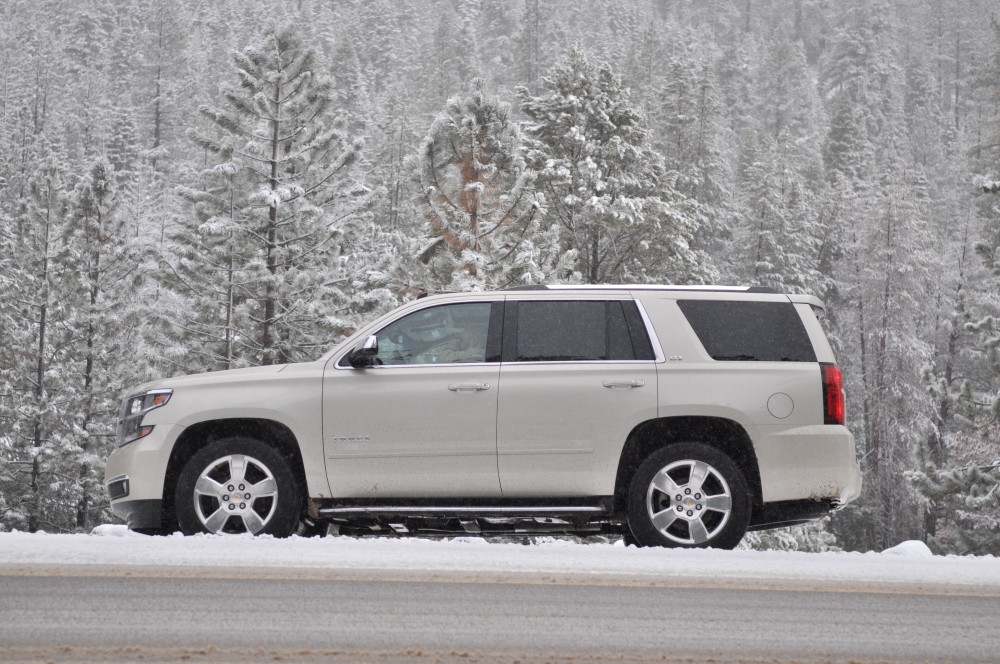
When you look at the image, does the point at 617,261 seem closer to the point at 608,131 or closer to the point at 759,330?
the point at 608,131

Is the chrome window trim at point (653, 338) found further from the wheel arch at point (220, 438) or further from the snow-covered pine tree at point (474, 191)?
the snow-covered pine tree at point (474, 191)

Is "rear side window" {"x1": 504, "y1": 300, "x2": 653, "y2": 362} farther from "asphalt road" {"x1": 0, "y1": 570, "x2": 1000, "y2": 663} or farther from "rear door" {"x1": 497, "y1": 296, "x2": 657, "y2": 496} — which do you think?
"asphalt road" {"x1": 0, "y1": 570, "x2": 1000, "y2": 663}

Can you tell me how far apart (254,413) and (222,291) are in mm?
20634

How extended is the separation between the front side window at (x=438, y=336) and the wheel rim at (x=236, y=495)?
114 cm

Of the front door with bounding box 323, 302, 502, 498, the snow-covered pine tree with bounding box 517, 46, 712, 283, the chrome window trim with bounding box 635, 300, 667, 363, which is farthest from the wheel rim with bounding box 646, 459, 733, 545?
the snow-covered pine tree with bounding box 517, 46, 712, 283

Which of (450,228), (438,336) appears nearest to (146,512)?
(438,336)

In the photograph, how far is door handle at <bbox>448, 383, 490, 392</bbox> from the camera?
295 inches

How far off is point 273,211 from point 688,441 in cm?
2008

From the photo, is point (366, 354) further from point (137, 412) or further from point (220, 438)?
point (137, 412)

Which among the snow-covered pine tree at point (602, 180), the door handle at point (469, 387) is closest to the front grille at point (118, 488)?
the door handle at point (469, 387)

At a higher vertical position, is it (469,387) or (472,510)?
(469,387)

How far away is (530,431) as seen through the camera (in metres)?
7.42

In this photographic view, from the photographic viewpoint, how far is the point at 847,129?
248ft

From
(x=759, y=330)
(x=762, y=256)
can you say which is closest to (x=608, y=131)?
(x=762, y=256)
